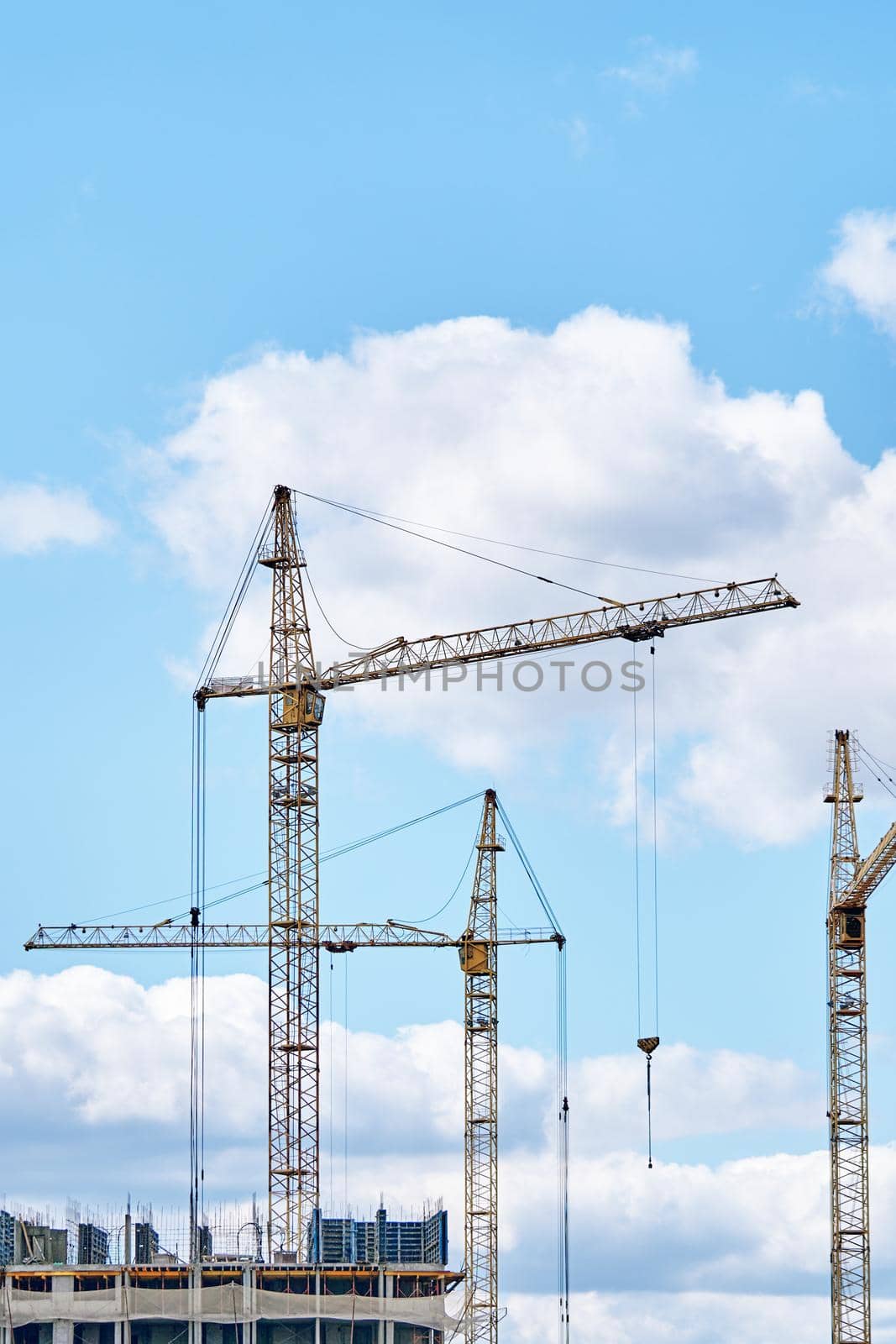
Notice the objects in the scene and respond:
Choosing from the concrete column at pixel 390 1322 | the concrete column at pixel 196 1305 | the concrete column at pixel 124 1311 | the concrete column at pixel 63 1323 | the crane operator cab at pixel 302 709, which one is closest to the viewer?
the crane operator cab at pixel 302 709

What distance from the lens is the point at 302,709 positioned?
550ft

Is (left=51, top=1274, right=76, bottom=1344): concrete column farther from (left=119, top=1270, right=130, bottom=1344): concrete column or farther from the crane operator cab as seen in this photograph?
the crane operator cab

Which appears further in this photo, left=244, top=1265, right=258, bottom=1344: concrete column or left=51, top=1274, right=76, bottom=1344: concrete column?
left=51, top=1274, right=76, bottom=1344: concrete column

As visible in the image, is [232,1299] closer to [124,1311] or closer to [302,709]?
[124,1311]

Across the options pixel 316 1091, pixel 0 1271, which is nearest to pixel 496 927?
pixel 316 1091

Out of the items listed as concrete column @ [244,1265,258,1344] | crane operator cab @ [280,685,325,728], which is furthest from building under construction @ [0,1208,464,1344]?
crane operator cab @ [280,685,325,728]

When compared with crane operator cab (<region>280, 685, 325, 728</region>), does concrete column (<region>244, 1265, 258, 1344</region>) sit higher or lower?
lower

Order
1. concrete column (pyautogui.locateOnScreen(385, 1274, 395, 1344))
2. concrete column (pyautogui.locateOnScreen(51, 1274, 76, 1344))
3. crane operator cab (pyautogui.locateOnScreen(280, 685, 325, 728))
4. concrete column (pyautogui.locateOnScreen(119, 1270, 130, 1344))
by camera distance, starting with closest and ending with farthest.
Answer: crane operator cab (pyautogui.locateOnScreen(280, 685, 325, 728)) < concrete column (pyautogui.locateOnScreen(119, 1270, 130, 1344)) < concrete column (pyautogui.locateOnScreen(51, 1274, 76, 1344)) < concrete column (pyautogui.locateOnScreen(385, 1274, 395, 1344))

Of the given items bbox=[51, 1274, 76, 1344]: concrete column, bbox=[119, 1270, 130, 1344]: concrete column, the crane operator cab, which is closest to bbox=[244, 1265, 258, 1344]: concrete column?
bbox=[119, 1270, 130, 1344]: concrete column

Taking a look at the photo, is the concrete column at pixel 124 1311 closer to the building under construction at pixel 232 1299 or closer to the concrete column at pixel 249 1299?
the building under construction at pixel 232 1299

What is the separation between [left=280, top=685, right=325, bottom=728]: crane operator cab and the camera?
550 feet

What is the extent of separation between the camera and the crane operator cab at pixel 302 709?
167500 millimetres

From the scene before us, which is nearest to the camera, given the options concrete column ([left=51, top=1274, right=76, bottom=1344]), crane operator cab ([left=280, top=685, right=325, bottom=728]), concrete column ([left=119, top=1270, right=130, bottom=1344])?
crane operator cab ([left=280, top=685, right=325, bottom=728])

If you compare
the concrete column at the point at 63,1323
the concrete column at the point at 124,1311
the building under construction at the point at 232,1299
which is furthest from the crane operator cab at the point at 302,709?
the concrete column at the point at 63,1323
